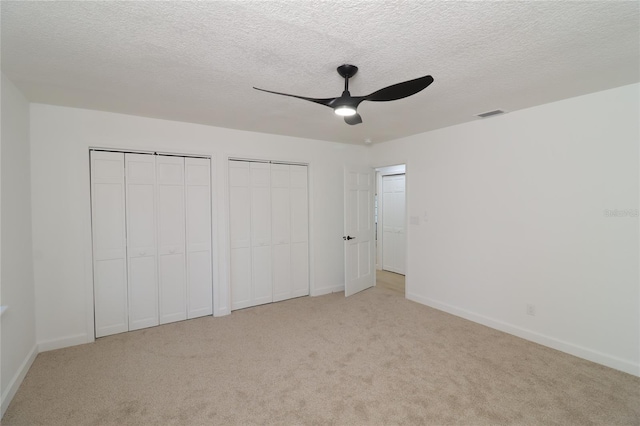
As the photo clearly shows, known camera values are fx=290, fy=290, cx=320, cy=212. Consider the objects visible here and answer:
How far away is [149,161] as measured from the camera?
133 inches

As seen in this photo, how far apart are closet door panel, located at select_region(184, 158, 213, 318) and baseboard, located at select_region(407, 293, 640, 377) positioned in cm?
311

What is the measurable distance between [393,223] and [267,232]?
9.71 feet

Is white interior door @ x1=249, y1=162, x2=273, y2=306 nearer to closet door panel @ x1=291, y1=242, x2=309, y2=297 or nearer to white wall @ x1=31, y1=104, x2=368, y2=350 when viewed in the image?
closet door panel @ x1=291, y1=242, x2=309, y2=297

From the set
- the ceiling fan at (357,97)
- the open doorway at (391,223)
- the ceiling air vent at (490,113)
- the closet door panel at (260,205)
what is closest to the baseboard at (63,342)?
the closet door panel at (260,205)

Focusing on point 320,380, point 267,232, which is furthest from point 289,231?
point 320,380

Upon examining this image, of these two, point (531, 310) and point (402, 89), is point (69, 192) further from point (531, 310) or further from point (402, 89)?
point (531, 310)

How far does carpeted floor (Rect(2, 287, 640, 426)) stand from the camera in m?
2.01

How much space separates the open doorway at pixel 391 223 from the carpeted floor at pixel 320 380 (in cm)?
249

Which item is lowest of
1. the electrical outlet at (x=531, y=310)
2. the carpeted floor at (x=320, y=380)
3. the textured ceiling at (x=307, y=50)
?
the carpeted floor at (x=320, y=380)

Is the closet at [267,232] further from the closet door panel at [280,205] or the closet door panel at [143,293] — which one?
the closet door panel at [143,293]

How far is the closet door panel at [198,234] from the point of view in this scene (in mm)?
3613

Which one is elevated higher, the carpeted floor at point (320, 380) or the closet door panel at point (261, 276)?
the closet door panel at point (261, 276)

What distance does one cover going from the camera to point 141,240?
335 centimetres

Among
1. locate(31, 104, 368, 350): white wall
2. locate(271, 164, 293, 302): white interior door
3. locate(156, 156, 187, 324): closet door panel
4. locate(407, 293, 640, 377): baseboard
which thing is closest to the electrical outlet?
locate(407, 293, 640, 377): baseboard
